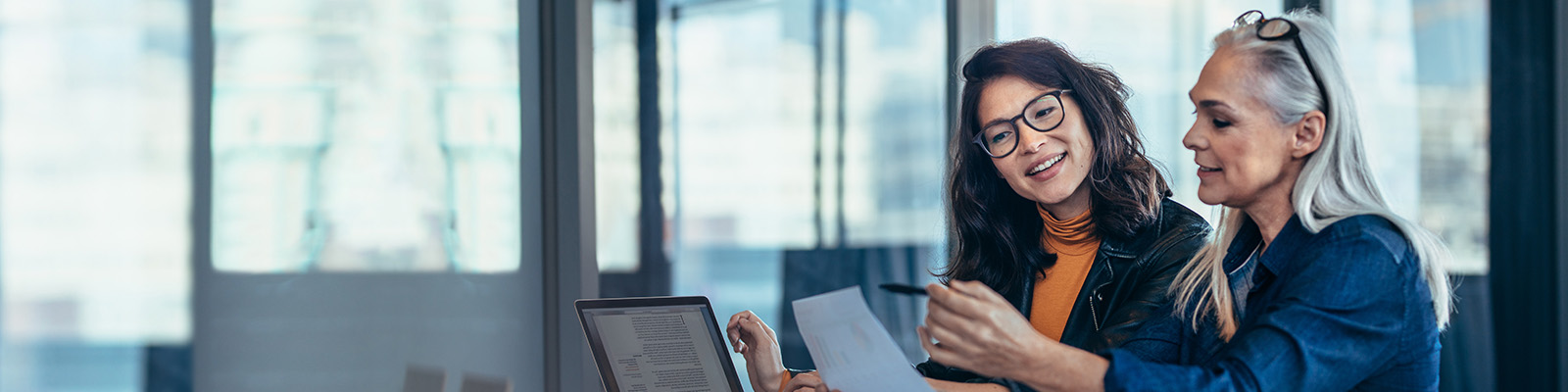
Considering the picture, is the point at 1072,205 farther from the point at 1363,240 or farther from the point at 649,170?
the point at 649,170

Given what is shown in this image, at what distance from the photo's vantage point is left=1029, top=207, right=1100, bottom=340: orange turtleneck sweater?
1775 millimetres

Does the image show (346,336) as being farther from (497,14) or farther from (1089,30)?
(1089,30)

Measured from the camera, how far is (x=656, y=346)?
1.74 meters

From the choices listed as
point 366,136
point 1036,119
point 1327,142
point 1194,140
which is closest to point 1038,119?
point 1036,119

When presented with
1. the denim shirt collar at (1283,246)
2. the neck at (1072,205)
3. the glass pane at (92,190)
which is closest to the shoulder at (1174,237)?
the neck at (1072,205)

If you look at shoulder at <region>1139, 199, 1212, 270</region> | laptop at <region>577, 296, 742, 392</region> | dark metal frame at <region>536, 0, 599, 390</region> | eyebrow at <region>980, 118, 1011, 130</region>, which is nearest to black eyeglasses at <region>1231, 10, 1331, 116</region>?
shoulder at <region>1139, 199, 1212, 270</region>

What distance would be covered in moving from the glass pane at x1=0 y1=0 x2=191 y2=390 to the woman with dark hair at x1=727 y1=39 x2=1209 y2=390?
155cm

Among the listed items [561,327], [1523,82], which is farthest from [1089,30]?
[561,327]

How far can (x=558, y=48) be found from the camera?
2.93 metres

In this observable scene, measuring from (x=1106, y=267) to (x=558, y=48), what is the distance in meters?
1.74

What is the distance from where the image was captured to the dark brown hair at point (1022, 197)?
1.76m

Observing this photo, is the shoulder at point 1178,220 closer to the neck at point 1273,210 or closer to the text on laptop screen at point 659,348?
the neck at point 1273,210

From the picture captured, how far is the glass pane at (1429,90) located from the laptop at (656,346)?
2.80 m

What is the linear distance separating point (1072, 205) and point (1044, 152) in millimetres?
116
